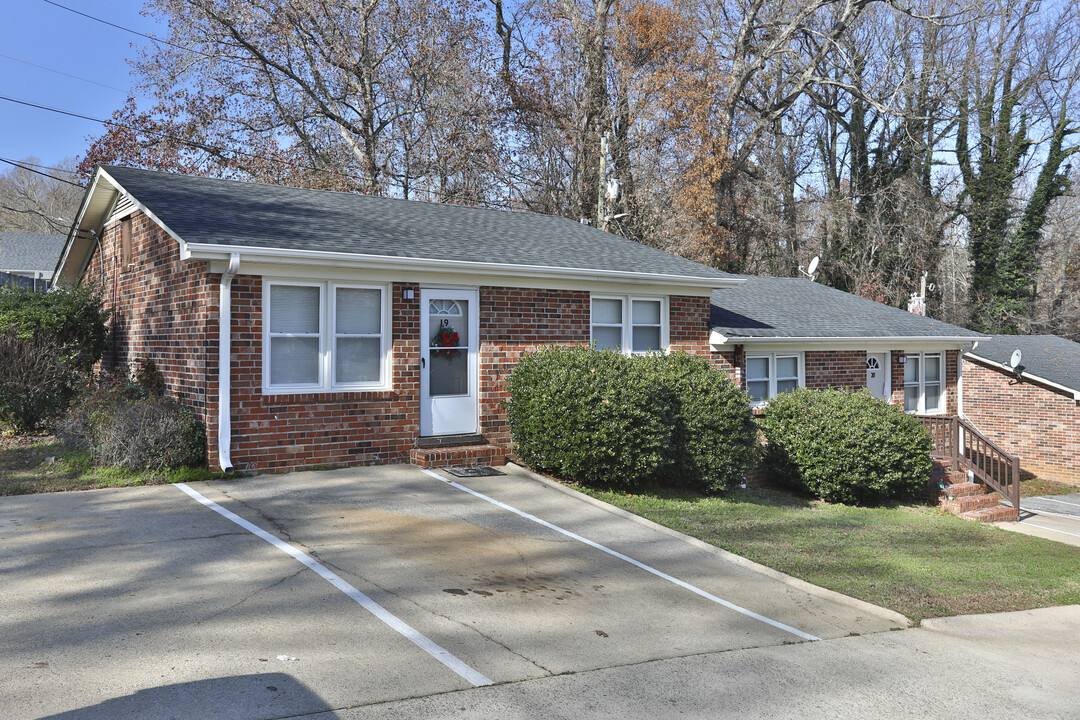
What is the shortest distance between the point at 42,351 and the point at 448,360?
6.01 meters

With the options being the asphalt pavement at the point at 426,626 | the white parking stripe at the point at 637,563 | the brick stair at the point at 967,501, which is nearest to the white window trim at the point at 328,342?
the white parking stripe at the point at 637,563

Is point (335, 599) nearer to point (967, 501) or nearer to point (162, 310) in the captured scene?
point (162, 310)

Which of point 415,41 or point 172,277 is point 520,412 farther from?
point 415,41

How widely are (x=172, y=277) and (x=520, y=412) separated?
5259mm

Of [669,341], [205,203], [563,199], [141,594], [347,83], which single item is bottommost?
[141,594]

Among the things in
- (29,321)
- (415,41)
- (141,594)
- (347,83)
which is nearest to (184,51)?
(347,83)

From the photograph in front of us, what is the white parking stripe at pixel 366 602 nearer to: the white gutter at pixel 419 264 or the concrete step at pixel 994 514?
the white gutter at pixel 419 264

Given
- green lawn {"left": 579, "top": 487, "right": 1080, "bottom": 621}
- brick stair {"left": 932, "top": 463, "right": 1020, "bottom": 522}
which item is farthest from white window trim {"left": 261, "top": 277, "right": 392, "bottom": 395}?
brick stair {"left": 932, "top": 463, "right": 1020, "bottom": 522}

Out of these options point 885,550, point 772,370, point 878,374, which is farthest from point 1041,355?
point 885,550

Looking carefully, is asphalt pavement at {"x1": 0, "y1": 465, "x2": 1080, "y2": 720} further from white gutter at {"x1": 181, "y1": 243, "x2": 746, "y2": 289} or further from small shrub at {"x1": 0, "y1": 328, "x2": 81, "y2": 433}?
small shrub at {"x1": 0, "y1": 328, "x2": 81, "y2": 433}

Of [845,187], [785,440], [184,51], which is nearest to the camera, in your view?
[785,440]

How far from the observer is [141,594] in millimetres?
5672

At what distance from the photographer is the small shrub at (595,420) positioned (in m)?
10.6

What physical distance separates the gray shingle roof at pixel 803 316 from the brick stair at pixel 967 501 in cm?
349
